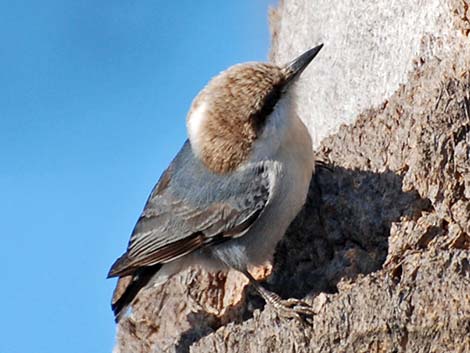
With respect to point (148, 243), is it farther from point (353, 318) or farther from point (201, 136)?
point (353, 318)

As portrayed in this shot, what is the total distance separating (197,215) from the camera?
4848 mm

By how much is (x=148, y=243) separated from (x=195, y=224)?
0.20 m

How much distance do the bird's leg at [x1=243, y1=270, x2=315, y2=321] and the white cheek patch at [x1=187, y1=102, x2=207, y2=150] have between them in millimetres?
568

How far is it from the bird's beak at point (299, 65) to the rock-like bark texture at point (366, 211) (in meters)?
0.11

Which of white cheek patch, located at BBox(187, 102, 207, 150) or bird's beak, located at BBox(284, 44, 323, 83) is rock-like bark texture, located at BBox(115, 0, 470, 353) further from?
white cheek patch, located at BBox(187, 102, 207, 150)

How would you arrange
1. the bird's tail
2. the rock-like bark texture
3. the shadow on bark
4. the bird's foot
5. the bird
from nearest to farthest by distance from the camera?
the rock-like bark texture, the bird's foot, the shadow on bark, the bird, the bird's tail

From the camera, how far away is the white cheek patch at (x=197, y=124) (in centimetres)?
487

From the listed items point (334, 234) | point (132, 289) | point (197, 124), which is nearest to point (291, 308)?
point (334, 234)

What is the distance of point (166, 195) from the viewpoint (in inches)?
197

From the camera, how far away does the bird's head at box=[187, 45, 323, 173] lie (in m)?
4.78

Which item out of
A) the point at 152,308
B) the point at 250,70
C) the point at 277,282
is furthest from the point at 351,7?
the point at 152,308

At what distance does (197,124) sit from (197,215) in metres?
0.37

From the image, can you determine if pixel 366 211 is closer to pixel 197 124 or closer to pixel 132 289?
pixel 197 124

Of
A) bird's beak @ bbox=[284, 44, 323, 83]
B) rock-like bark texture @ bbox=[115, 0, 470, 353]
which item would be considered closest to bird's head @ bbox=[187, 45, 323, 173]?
bird's beak @ bbox=[284, 44, 323, 83]
